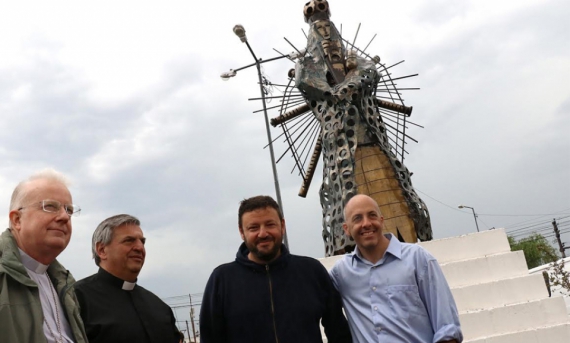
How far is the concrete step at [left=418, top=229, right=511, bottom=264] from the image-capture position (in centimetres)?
707

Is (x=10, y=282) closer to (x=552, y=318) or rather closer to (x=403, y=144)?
(x=552, y=318)

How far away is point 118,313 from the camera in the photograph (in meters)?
2.82

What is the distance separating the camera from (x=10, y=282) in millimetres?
2268

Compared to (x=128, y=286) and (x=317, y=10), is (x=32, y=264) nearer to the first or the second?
(x=128, y=286)

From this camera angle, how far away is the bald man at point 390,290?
2.77m

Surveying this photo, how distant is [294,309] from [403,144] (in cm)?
621

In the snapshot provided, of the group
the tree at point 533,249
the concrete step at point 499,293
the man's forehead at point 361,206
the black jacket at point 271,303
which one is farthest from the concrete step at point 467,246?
the tree at point 533,249

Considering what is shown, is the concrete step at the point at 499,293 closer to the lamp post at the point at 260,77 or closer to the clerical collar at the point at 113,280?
the lamp post at the point at 260,77

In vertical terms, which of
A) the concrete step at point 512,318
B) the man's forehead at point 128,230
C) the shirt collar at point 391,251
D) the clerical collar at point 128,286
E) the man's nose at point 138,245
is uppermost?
the man's forehead at point 128,230

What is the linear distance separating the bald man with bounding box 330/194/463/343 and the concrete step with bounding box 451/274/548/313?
13.1ft

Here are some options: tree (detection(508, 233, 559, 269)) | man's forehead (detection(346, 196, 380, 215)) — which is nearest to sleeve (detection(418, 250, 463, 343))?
man's forehead (detection(346, 196, 380, 215))

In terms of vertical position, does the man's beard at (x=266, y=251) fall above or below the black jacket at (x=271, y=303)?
above

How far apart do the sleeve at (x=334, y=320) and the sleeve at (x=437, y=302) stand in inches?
18.0

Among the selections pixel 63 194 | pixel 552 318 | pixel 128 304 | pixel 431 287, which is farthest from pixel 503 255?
pixel 63 194
